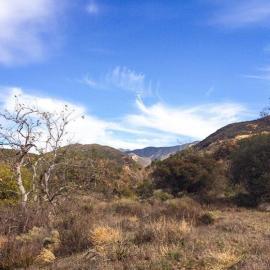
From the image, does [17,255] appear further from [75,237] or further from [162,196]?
[162,196]

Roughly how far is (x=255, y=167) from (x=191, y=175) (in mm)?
4407

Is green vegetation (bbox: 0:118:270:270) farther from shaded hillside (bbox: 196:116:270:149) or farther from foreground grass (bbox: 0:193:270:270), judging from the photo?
shaded hillside (bbox: 196:116:270:149)

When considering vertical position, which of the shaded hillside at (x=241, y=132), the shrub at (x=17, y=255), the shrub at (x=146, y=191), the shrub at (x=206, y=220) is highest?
the shaded hillside at (x=241, y=132)

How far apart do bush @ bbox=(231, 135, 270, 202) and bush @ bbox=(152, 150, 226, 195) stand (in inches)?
59.0

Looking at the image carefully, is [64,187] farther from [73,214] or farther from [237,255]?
[237,255]

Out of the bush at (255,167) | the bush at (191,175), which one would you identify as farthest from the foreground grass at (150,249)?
the bush at (191,175)

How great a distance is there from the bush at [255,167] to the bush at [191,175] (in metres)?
1.50

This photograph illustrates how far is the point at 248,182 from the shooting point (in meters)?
28.9

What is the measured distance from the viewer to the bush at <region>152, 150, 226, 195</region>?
31.1 m

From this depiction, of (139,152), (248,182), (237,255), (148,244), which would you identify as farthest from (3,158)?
(139,152)

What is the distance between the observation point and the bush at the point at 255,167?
89.8 feet

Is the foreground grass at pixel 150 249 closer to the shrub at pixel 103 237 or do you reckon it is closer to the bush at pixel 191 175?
the shrub at pixel 103 237

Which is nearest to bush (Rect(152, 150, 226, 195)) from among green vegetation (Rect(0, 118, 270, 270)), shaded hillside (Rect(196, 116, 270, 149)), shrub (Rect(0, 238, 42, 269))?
green vegetation (Rect(0, 118, 270, 270))

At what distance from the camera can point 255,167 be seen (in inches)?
1122
